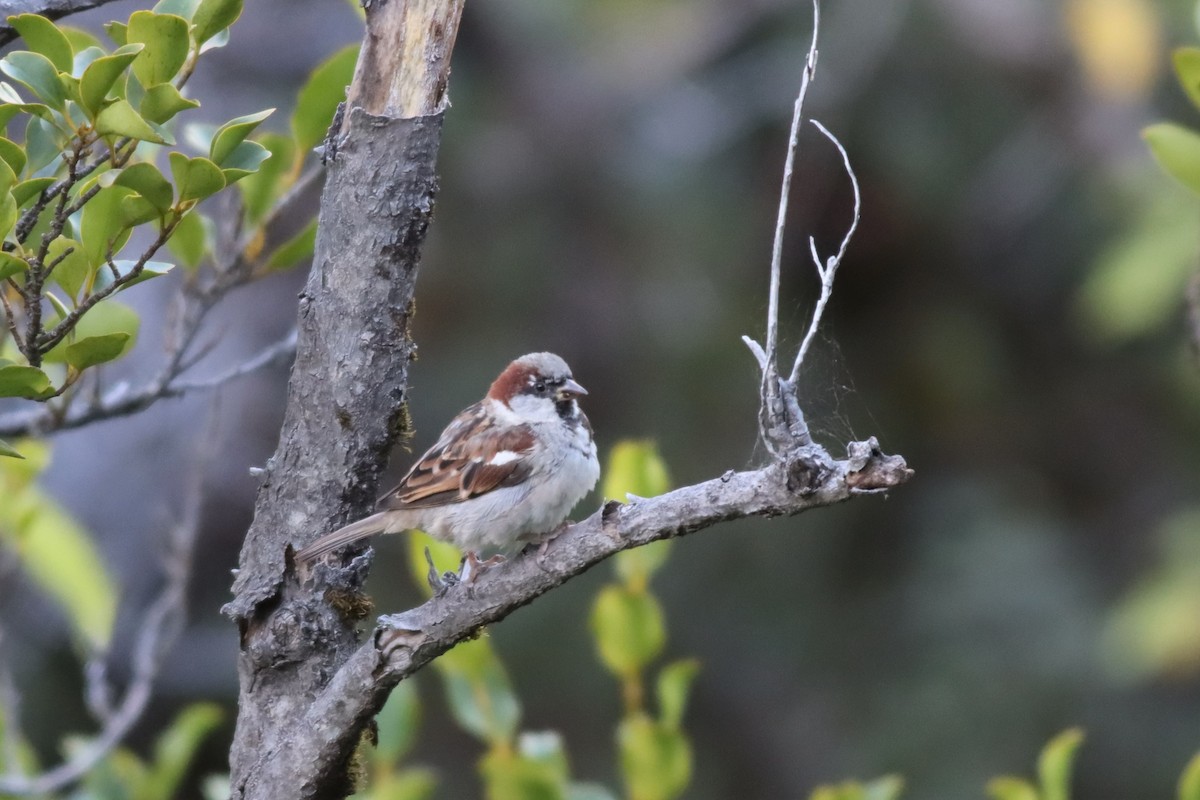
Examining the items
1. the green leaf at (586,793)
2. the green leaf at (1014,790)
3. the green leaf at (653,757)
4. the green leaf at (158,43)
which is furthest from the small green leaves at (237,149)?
the green leaf at (1014,790)

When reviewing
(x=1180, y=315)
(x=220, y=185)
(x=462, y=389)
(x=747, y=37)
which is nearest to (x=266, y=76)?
(x=462, y=389)

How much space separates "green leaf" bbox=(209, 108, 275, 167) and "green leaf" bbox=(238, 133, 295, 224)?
0.57 meters

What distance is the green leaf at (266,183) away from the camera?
7.87 feet

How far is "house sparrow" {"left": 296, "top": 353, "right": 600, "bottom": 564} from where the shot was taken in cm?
265

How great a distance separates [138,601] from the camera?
17.1 feet

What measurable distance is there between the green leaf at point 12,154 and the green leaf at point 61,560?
1.14 m

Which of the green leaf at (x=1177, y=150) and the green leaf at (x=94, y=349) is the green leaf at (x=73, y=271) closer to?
the green leaf at (x=94, y=349)

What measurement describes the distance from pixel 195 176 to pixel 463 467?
1206 millimetres

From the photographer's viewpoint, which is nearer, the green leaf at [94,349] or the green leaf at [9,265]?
the green leaf at [9,265]

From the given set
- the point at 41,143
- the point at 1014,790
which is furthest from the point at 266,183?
the point at 1014,790

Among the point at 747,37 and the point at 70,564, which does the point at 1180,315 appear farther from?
the point at 70,564

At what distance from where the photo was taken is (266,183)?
2.43m

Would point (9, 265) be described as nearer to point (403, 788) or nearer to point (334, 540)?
point (334, 540)

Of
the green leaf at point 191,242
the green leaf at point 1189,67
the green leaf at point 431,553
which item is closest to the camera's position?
the green leaf at point 1189,67
